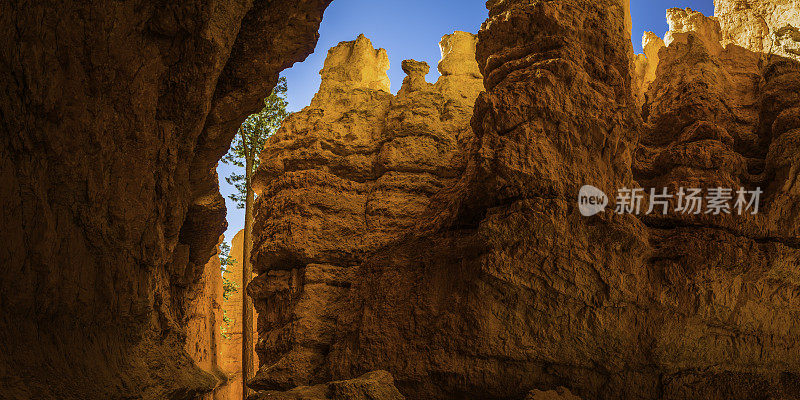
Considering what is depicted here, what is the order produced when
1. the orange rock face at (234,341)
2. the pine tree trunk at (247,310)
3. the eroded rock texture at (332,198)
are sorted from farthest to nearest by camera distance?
1. the orange rock face at (234,341)
2. the pine tree trunk at (247,310)
3. the eroded rock texture at (332,198)

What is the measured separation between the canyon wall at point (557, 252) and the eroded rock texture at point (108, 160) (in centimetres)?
232

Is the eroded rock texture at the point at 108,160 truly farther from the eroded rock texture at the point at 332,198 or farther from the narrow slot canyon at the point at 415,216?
Answer: the eroded rock texture at the point at 332,198

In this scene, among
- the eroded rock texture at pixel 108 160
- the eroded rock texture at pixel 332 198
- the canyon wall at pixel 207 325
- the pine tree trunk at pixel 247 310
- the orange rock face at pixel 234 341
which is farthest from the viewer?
the orange rock face at pixel 234 341

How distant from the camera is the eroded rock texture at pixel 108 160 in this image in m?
4.30

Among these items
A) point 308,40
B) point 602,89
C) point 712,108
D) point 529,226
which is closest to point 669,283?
point 529,226

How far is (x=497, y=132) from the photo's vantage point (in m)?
7.08

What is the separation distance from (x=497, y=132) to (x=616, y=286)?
7.97 ft

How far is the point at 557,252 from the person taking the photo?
21.6 ft

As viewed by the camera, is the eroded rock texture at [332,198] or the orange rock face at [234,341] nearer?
the eroded rock texture at [332,198]

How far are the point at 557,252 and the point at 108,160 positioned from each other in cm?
503

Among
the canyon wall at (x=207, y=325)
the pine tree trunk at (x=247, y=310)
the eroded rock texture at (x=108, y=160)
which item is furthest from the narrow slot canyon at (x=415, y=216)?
the pine tree trunk at (x=247, y=310)

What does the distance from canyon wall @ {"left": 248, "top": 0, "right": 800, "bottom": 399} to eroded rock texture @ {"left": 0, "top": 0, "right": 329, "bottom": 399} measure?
7.62 ft

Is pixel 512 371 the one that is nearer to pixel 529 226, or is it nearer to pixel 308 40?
pixel 529 226

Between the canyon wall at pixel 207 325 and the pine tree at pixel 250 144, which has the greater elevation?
the pine tree at pixel 250 144
